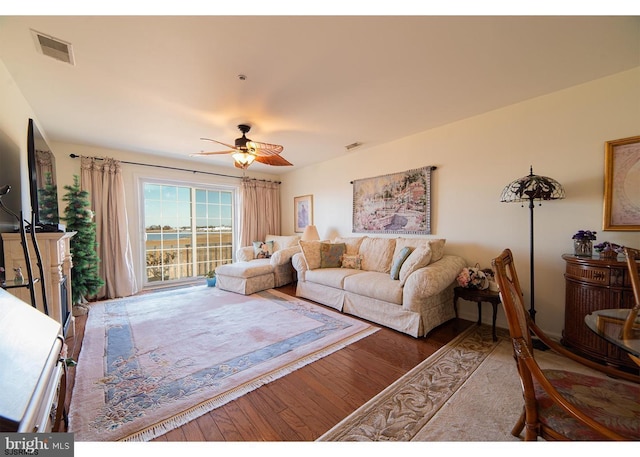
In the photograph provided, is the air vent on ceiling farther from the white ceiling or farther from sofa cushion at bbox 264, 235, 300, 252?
sofa cushion at bbox 264, 235, 300, 252

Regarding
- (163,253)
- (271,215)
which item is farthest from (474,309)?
(163,253)

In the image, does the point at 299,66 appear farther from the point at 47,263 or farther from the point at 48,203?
the point at 48,203

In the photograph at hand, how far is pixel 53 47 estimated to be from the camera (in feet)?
5.20

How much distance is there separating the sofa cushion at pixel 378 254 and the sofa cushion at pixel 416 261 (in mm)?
604

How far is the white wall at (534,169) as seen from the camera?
205 cm

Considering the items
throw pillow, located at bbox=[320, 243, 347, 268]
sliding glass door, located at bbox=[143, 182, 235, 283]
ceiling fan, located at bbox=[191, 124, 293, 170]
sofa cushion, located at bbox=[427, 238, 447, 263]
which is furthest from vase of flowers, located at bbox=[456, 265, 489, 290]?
sliding glass door, located at bbox=[143, 182, 235, 283]

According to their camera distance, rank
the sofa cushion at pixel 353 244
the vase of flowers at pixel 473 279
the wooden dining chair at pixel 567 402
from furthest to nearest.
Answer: the sofa cushion at pixel 353 244 → the vase of flowers at pixel 473 279 → the wooden dining chair at pixel 567 402

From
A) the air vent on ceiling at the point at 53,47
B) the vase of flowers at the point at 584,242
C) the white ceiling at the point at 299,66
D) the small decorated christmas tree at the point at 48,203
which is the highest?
the white ceiling at the point at 299,66

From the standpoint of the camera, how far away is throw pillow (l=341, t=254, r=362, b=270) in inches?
138

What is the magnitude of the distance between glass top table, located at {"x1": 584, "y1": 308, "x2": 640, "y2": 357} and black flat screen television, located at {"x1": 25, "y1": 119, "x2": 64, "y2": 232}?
12.4ft

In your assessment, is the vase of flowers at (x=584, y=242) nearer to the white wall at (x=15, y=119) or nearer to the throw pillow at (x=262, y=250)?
the throw pillow at (x=262, y=250)

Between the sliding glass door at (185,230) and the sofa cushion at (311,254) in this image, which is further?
the sliding glass door at (185,230)

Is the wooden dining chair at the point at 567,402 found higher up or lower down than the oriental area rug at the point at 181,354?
higher up

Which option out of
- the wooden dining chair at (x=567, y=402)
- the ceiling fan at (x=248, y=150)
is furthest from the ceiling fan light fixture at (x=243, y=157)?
the wooden dining chair at (x=567, y=402)
